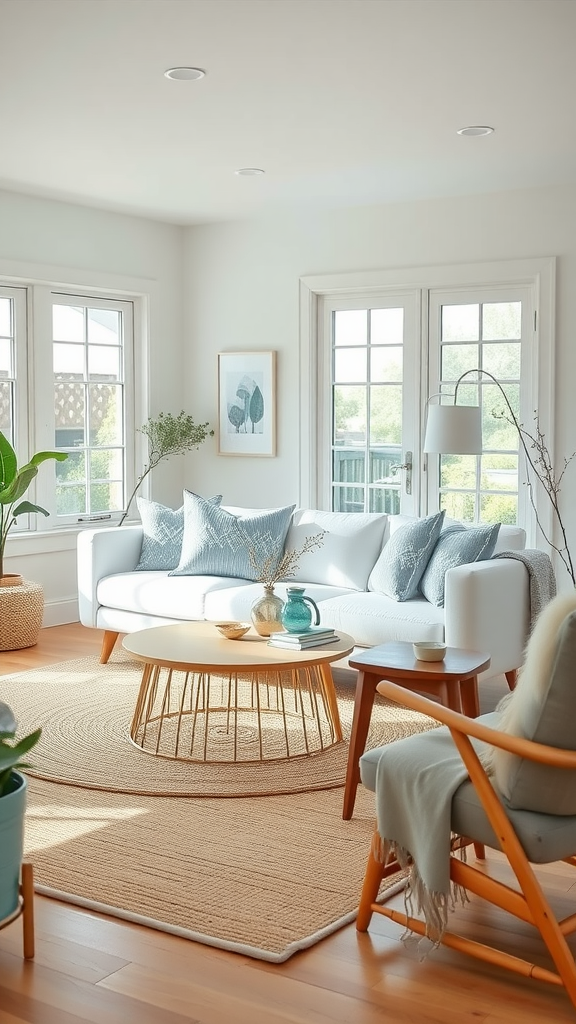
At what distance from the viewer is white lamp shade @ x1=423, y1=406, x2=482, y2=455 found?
205 inches

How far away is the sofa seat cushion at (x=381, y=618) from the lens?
4.89 metres

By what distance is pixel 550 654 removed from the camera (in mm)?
2457

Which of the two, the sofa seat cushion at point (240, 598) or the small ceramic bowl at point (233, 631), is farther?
the sofa seat cushion at point (240, 598)

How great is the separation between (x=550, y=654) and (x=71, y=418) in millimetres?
5330

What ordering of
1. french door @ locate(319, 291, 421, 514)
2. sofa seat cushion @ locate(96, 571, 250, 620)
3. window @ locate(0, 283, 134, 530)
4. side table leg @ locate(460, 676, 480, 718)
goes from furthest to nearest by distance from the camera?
french door @ locate(319, 291, 421, 514)
window @ locate(0, 283, 134, 530)
sofa seat cushion @ locate(96, 571, 250, 620)
side table leg @ locate(460, 676, 480, 718)

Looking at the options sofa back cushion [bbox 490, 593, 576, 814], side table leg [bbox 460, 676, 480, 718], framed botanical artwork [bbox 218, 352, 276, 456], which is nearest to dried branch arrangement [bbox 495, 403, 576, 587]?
framed botanical artwork [bbox 218, 352, 276, 456]

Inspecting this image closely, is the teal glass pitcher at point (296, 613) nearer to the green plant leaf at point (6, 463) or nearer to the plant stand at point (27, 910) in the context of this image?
the plant stand at point (27, 910)

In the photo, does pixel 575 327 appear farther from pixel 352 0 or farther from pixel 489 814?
pixel 489 814

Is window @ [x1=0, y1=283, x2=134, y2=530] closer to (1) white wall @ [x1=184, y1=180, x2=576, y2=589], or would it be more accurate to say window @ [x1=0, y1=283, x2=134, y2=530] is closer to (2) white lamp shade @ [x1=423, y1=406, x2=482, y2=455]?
(1) white wall @ [x1=184, y1=180, x2=576, y2=589]

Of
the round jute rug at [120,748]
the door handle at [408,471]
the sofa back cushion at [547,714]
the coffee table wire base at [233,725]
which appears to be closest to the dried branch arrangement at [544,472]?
the door handle at [408,471]

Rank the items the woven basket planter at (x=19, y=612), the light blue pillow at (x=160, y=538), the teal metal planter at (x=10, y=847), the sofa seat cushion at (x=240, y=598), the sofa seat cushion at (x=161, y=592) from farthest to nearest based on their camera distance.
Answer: the woven basket planter at (x=19, y=612) < the light blue pillow at (x=160, y=538) < the sofa seat cushion at (x=161, y=592) < the sofa seat cushion at (x=240, y=598) < the teal metal planter at (x=10, y=847)

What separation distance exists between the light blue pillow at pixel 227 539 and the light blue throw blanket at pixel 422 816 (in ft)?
10.0

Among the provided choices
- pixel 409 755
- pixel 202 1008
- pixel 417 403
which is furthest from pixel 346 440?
pixel 202 1008

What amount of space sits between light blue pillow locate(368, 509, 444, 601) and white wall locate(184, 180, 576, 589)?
1494 mm
